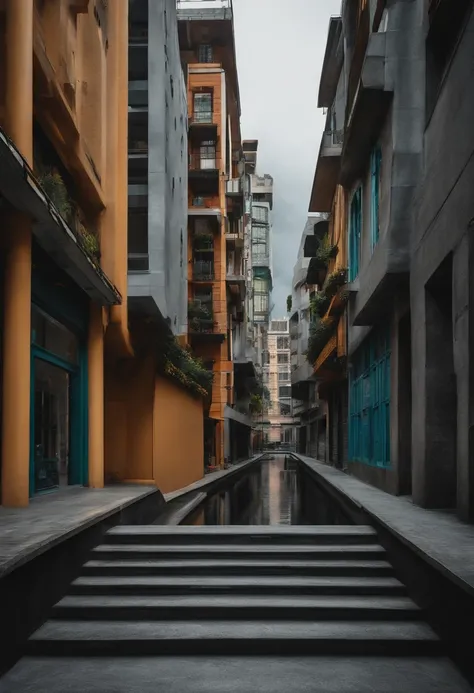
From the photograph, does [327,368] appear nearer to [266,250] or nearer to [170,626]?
[170,626]

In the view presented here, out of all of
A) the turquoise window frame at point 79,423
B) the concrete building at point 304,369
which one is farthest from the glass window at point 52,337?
→ the concrete building at point 304,369

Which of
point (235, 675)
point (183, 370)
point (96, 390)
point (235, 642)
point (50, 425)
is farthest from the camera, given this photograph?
point (183, 370)

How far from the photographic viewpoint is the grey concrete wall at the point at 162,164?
1984 cm

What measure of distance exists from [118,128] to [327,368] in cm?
1577

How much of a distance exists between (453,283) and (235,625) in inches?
187

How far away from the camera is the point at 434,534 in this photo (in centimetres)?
723

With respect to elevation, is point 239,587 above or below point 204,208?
below

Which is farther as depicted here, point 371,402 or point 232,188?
point 232,188

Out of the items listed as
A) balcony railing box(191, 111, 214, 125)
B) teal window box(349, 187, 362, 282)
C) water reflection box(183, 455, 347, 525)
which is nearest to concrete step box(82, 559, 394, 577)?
water reflection box(183, 455, 347, 525)

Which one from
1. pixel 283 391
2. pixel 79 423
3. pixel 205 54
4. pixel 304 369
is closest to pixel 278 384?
pixel 283 391

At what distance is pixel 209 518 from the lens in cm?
1388

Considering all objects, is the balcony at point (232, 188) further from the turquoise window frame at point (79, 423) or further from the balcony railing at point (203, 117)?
the turquoise window frame at point (79, 423)

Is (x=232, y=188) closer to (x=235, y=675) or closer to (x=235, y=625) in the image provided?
(x=235, y=625)

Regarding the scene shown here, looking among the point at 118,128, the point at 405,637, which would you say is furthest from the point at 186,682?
the point at 118,128
